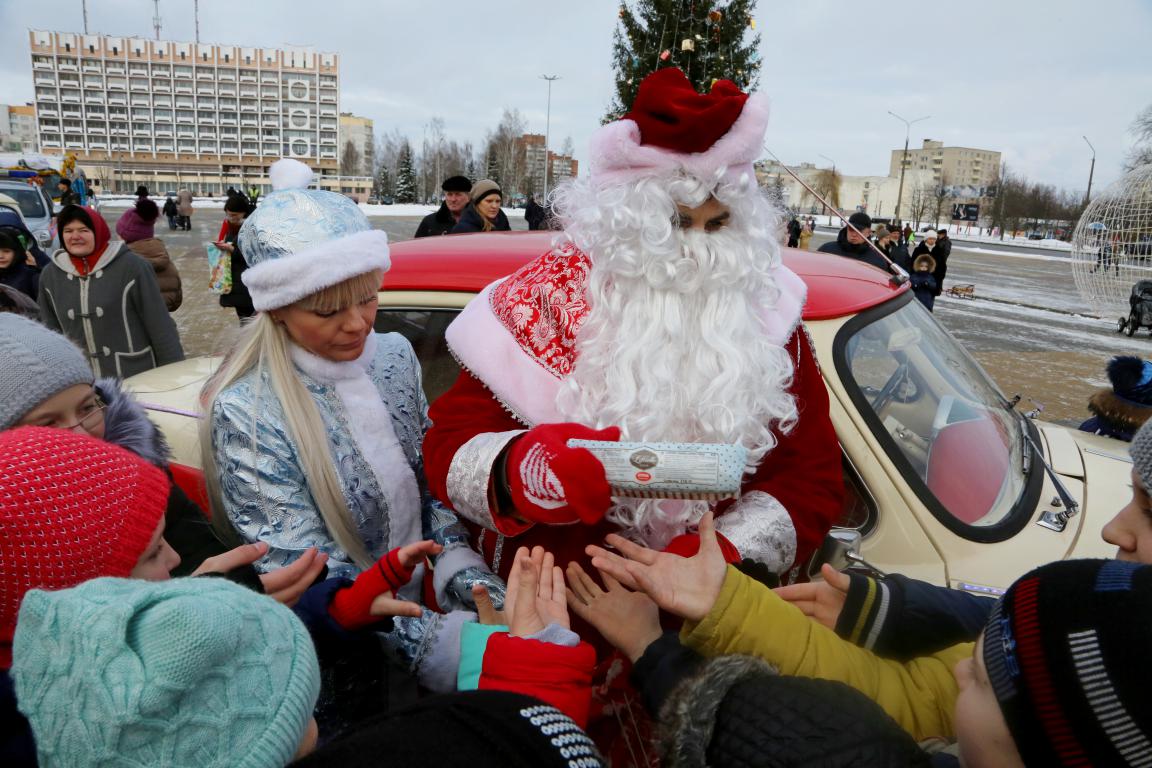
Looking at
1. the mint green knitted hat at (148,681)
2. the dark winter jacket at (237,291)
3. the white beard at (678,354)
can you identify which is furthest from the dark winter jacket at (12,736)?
the dark winter jacket at (237,291)

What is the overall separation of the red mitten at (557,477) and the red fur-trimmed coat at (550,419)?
140mm

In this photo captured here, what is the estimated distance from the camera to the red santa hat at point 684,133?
1.63 metres

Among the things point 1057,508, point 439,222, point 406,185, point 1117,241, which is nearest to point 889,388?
point 1057,508

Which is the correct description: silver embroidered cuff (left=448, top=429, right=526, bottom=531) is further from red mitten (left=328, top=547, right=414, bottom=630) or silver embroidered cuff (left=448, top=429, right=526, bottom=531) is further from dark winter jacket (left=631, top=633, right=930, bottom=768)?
dark winter jacket (left=631, top=633, right=930, bottom=768)

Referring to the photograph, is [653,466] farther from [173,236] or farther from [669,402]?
[173,236]

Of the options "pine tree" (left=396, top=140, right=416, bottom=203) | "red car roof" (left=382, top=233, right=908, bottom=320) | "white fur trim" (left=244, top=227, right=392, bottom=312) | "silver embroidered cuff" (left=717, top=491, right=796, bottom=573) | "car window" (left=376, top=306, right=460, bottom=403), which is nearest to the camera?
"silver embroidered cuff" (left=717, top=491, right=796, bottom=573)

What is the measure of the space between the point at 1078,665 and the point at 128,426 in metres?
1.89

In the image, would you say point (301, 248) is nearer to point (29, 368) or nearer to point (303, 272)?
point (303, 272)

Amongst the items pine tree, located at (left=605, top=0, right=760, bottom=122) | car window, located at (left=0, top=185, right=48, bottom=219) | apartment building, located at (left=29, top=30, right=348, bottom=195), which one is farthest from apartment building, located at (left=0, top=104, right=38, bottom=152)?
pine tree, located at (left=605, top=0, right=760, bottom=122)

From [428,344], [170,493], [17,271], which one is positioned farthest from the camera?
[17,271]

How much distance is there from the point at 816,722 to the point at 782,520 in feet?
2.48

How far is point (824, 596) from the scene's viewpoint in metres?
1.43

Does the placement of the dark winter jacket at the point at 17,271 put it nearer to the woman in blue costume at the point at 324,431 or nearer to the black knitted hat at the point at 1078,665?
the woman in blue costume at the point at 324,431

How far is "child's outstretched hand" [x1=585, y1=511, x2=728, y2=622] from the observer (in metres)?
1.24
